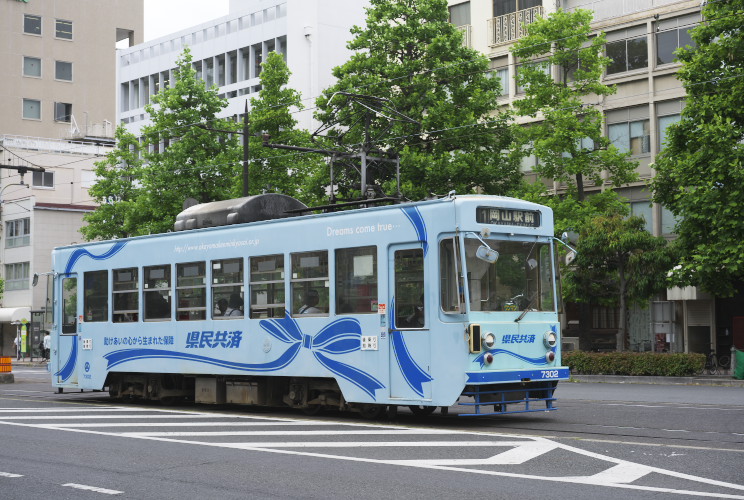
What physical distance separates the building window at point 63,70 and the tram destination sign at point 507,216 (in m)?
72.0

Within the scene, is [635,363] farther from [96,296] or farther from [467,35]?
[467,35]

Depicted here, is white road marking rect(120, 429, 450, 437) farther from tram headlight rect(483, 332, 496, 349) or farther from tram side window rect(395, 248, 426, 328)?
tram side window rect(395, 248, 426, 328)

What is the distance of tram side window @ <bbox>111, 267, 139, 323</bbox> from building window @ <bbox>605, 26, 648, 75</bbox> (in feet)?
80.0

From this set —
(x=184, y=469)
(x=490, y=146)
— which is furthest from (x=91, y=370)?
(x=490, y=146)

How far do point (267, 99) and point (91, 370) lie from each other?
20.4 m

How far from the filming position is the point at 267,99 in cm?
3988

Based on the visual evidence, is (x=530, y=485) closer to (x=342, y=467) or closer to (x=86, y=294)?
(x=342, y=467)

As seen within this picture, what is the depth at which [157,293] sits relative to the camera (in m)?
19.6

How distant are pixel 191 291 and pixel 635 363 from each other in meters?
16.7

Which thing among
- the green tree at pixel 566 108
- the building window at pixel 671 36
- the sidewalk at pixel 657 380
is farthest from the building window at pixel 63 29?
the sidewalk at pixel 657 380

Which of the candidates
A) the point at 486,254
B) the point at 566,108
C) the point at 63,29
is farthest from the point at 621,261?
the point at 63,29

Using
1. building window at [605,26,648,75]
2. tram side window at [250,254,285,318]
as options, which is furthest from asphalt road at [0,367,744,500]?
building window at [605,26,648,75]

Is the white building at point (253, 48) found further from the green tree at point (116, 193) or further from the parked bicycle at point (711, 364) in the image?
the parked bicycle at point (711, 364)

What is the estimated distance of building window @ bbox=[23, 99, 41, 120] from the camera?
79.2m
